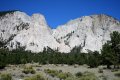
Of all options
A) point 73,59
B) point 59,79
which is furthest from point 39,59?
point 59,79

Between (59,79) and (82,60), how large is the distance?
5382cm

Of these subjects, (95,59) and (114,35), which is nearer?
(114,35)

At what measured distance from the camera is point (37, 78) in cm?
2534

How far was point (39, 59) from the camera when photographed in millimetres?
99062

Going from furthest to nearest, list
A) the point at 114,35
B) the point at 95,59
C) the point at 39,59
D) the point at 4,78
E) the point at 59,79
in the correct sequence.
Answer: the point at 39,59 → the point at 95,59 → the point at 114,35 → the point at 59,79 → the point at 4,78

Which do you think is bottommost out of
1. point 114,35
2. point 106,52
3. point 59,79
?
point 59,79

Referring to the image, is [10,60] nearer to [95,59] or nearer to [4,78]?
[95,59]

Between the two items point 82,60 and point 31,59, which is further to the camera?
point 31,59

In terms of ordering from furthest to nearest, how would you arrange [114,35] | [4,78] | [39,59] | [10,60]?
[39,59]
[10,60]
[114,35]
[4,78]

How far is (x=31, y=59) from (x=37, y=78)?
7456cm

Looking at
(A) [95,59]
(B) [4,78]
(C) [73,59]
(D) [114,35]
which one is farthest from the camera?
(C) [73,59]

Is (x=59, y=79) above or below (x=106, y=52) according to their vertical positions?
below

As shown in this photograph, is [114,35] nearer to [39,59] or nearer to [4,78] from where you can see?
[4,78]

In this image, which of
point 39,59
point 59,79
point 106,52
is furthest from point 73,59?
point 59,79
